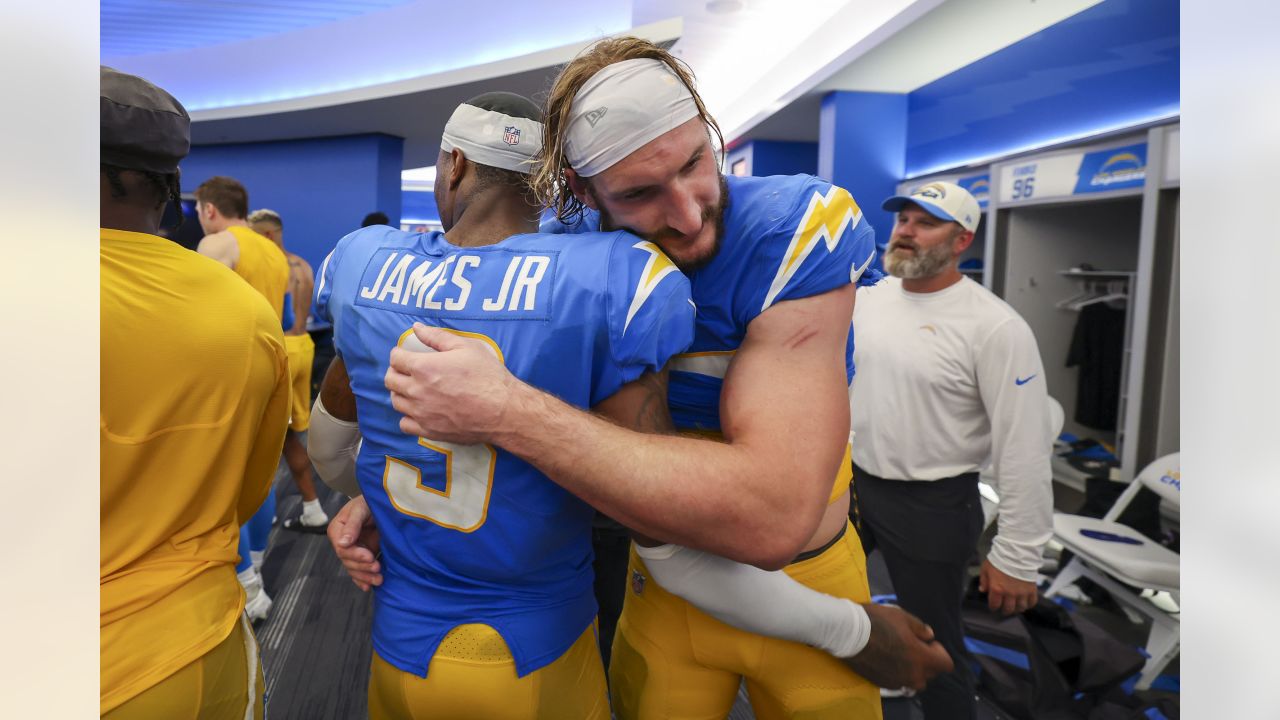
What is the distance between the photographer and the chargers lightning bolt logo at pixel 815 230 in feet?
3.53

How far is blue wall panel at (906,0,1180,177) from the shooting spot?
4.40m

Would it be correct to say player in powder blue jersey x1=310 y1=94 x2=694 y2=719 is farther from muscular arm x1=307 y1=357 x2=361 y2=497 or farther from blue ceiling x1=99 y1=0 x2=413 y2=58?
blue ceiling x1=99 y1=0 x2=413 y2=58

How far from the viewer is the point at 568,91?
114 centimetres

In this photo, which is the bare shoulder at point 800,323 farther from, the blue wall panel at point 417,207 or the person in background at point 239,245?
the blue wall panel at point 417,207

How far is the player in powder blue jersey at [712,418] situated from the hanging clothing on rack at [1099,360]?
435cm

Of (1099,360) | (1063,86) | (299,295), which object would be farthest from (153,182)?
(1063,86)

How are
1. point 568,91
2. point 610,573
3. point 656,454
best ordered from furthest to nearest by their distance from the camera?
point 610,573, point 568,91, point 656,454

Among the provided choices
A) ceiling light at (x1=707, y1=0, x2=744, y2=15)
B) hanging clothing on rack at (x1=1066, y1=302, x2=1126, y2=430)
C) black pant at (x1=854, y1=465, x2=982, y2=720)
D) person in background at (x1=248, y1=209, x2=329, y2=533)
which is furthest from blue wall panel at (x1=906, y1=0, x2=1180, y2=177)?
person in background at (x1=248, y1=209, x2=329, y2=533)

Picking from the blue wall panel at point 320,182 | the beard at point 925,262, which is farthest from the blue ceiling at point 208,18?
the beard at point 925,262

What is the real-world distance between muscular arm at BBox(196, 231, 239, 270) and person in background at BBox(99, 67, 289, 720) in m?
2.88

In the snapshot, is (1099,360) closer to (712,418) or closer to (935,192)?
(935,192)

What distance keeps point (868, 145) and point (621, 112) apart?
723 centimetres

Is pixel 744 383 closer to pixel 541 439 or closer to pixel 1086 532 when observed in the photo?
pixel 541 439

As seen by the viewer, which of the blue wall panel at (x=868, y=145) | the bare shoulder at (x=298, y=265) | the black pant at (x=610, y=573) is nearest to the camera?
the black pant at (x=610, y=573)
